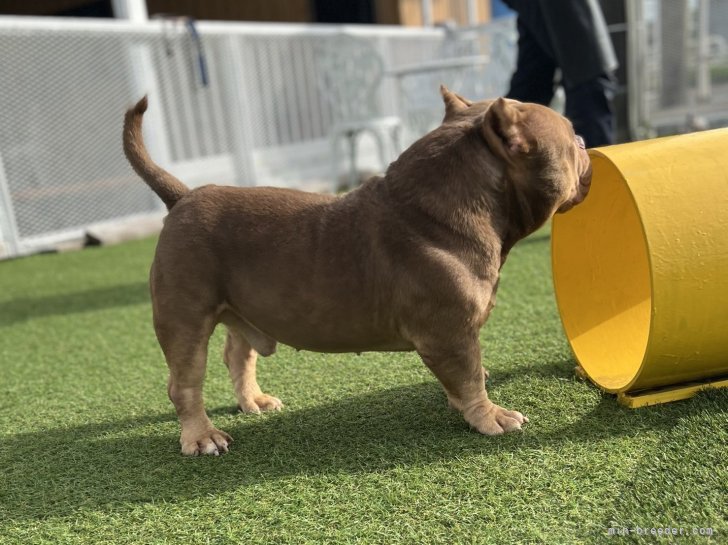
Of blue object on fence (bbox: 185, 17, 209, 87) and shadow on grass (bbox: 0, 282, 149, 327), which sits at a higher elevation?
blue object on fence (bbox: 185, 17, 209, 87)

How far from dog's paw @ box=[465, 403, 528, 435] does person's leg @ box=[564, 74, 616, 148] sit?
2693mm

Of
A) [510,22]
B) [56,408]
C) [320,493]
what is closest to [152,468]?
[320,493]

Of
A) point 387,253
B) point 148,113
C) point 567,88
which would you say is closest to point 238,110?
point 148,113

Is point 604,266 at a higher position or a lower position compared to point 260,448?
higher

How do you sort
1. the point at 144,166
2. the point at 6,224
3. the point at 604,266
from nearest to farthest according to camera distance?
the point at 144,166 → the point at 604,266 → the point at 6,224

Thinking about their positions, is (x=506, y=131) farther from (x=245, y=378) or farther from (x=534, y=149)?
(x=245, y=378)

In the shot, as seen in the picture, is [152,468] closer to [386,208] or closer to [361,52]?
[386,208]

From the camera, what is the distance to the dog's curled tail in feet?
7.52

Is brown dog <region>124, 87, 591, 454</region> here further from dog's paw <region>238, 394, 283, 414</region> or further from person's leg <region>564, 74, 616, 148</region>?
person's leg <region>564, 74, 616, 148</region>

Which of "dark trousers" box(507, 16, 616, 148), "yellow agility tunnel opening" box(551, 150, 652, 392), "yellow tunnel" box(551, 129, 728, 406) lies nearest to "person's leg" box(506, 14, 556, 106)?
"dark trousers" box(507, 16, 616, 148)

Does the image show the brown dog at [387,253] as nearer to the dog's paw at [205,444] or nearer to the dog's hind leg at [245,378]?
the dog's paw at [205,444]

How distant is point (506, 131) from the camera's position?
1922mm

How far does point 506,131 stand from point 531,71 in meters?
2.95

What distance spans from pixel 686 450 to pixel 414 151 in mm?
1138
